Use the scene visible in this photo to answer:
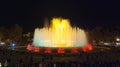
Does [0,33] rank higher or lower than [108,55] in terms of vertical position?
higher

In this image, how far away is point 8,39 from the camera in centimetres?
8406

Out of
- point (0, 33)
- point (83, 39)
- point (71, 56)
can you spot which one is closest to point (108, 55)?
point (71, 56)

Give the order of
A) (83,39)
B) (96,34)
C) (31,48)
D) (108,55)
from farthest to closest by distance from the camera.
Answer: (96,34) → (83,39) → (31,48) → (108,55)

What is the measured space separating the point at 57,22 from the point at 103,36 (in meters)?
42.3

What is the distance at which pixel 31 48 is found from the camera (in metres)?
46.2

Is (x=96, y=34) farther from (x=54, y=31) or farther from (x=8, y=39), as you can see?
(x=54, y=31)

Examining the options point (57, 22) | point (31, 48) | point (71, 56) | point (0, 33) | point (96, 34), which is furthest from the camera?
point (96, 34)

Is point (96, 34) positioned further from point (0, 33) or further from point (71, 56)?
point (71, 56)

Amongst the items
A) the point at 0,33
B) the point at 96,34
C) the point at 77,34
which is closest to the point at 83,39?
the point at 77,34

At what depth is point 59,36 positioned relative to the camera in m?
52.3

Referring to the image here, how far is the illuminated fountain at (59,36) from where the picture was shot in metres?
49.6

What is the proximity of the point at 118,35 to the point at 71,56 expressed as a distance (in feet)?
202

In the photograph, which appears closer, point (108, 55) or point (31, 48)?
point (108, 55)

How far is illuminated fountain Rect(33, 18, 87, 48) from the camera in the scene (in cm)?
4959
